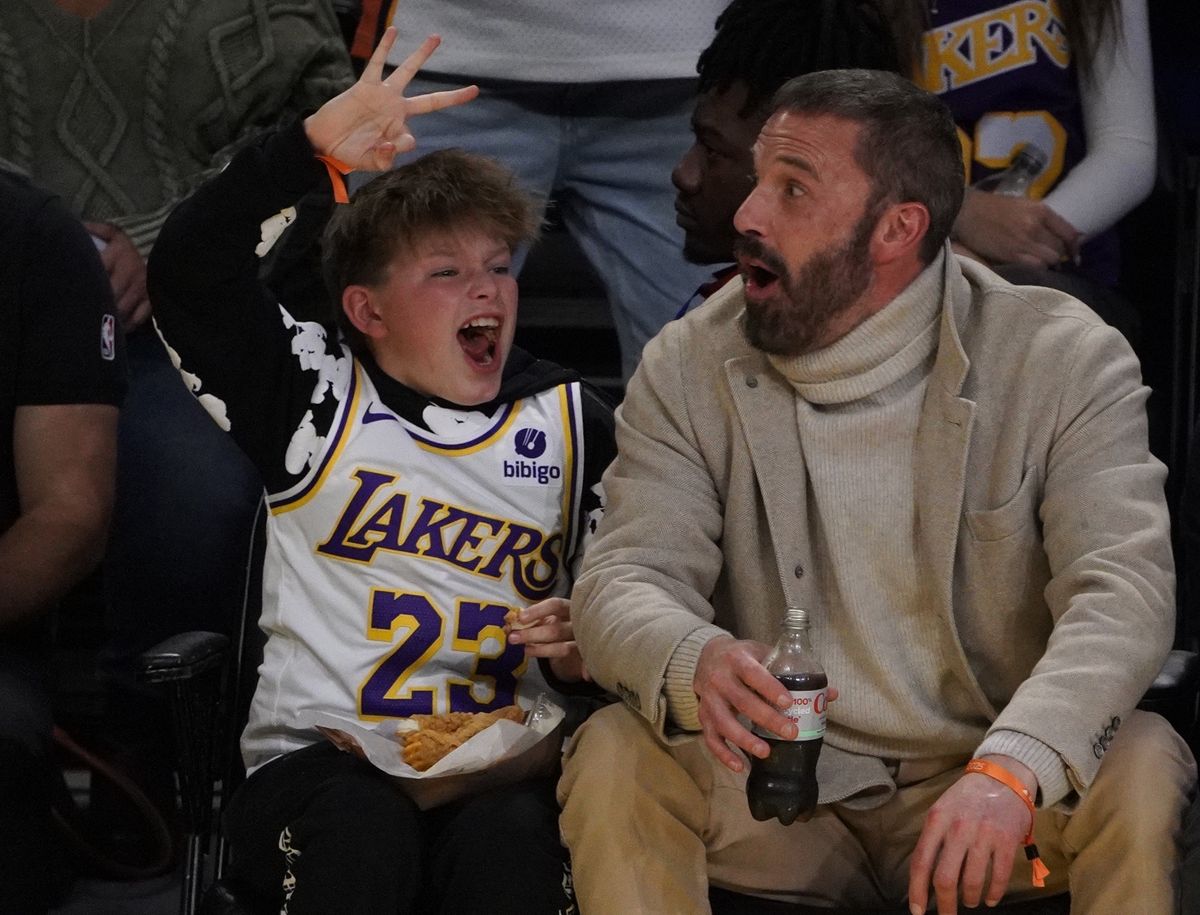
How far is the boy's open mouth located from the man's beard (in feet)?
1.65

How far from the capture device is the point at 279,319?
292cm

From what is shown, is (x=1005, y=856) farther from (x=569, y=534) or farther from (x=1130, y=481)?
(x=569, y=534)

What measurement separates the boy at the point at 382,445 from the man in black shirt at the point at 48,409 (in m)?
0.40

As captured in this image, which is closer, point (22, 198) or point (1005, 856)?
point (1005, 856)

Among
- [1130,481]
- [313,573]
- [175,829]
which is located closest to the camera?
[1130,481]

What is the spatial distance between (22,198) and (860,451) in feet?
5.19

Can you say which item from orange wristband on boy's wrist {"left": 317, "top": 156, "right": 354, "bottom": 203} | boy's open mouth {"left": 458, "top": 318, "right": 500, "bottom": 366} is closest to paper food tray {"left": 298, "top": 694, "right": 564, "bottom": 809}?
boy's open mouth {"left": 458, "top": 318, "right": 500, "bottom": 366}

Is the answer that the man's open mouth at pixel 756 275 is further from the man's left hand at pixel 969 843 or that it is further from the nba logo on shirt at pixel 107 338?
the nba logo on shirt at pixel 107 338

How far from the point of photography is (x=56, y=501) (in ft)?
10.3

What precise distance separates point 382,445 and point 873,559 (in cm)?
81

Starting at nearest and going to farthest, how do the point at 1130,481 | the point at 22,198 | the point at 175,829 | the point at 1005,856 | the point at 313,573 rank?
the point at 1005,856
the point at 1130,481
the point at 313,573
the point at 22,198
the point at 175,829

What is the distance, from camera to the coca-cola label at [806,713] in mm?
2273

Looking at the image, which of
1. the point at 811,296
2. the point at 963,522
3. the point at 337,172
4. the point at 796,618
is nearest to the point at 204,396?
the point at 337,172

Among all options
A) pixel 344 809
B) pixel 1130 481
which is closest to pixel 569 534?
pixel 344 809
